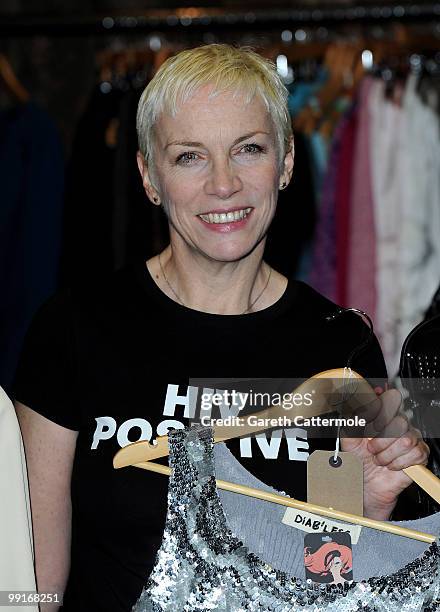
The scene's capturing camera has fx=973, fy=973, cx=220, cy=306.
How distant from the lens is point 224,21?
86.5 inches

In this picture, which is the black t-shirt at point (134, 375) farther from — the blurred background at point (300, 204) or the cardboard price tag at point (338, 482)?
the blurred background at point (300, 204)

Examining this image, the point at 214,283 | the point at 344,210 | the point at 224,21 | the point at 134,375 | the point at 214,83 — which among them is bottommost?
the point at 134,375

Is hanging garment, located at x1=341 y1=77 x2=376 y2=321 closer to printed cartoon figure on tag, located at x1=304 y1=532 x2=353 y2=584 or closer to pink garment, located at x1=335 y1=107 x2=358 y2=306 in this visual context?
pink garment, located at x1=335 y1=107 x2=358 y2=306

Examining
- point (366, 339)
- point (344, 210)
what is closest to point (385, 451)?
point (366, 339)

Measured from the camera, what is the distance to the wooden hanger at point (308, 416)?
1277 millimetres

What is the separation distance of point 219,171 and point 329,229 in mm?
1256

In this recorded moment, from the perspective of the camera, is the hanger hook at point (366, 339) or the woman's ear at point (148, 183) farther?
the woman's ear at point (148, 183)

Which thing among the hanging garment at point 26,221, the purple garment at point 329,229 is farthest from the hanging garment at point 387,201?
the hanging garment at point 26,221

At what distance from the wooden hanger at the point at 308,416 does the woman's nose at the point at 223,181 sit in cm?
29

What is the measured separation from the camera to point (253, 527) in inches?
51.2

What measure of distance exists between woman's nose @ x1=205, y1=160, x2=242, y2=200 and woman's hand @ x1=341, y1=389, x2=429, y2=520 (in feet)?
1.16

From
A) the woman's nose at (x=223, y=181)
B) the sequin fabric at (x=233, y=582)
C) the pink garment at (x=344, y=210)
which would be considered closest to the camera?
the sequin fabric at (x=233, y=582)

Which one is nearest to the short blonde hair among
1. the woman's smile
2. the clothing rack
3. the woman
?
the woman

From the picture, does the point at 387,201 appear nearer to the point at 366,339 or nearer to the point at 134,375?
the point at 366,339
